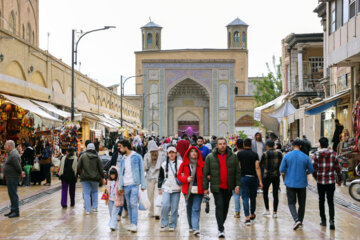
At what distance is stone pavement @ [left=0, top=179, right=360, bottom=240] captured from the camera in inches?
292

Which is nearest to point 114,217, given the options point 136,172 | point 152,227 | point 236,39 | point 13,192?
point 152,227

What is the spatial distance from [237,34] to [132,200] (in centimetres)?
5899

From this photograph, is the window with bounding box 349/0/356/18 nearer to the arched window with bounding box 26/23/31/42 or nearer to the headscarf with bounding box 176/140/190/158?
the headscarf with bounding box 176/140/190/158

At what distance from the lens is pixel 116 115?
44.2 metres

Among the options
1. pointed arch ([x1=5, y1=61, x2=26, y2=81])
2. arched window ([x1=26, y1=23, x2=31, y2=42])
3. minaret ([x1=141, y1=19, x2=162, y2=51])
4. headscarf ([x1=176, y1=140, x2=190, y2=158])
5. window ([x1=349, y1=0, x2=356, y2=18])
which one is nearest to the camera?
headscarf ([x1=176, y1=140, x2=190, y2=158])

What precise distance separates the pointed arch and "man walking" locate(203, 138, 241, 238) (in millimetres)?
11477

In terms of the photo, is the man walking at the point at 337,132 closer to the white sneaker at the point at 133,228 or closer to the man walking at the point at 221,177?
the man walking at the point at 221,177

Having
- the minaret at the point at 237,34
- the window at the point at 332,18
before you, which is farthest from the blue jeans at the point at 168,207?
the minaret at the point at 237,34

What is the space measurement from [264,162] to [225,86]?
4734 cm

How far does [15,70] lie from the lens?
18.1 metres

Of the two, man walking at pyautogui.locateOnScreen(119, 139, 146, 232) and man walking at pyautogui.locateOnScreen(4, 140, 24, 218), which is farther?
man walking at pyautogui.locateOnScreen(4, 140, 24, 218)

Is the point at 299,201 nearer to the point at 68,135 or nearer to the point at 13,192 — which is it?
the point at 13,192

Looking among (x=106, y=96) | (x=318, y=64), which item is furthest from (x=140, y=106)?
(x=318, y=64)

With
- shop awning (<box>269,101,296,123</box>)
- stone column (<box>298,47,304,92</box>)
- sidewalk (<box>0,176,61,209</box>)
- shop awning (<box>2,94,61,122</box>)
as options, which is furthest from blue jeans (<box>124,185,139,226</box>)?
stone column (<box>298,47,304,92</box>)
